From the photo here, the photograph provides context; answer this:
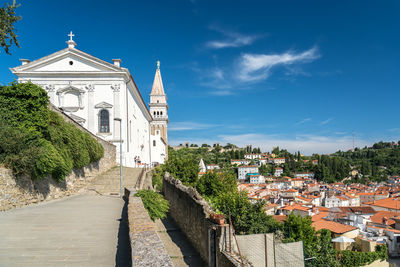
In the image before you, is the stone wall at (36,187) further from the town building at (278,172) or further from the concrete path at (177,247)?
the town building at (278,172)

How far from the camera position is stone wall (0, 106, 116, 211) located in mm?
9602

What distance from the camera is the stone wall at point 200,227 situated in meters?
7.84

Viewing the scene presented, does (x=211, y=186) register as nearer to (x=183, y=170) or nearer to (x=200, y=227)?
(x=183, y=170)

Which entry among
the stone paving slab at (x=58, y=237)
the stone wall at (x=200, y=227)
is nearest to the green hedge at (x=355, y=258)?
the stone wall at (x=200, y=227)

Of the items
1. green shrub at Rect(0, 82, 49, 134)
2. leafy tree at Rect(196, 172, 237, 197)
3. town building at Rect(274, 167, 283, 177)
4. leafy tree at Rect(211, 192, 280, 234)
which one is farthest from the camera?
town building at Rect(274, 167, 283, 177)

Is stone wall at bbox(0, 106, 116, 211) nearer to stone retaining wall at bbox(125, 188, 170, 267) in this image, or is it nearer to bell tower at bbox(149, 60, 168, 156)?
stone retaining wall at bbox(125, 188, 170, 267)

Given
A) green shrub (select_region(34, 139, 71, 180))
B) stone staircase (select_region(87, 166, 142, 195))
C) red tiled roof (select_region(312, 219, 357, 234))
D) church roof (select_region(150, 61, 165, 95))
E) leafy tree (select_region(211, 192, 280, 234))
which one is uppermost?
church roof (select_region(150, 61, 165, 95))

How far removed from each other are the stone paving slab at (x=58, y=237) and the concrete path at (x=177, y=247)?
223 cm

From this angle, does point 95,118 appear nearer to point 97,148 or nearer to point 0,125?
point 97,148

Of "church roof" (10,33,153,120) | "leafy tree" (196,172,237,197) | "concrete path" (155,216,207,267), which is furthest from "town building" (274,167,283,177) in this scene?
"concrete path" (155,216,207,267)

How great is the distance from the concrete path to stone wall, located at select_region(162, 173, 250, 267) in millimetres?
192

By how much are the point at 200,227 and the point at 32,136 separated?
8.10 meters

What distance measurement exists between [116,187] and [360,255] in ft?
100

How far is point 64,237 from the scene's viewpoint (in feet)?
21.1
